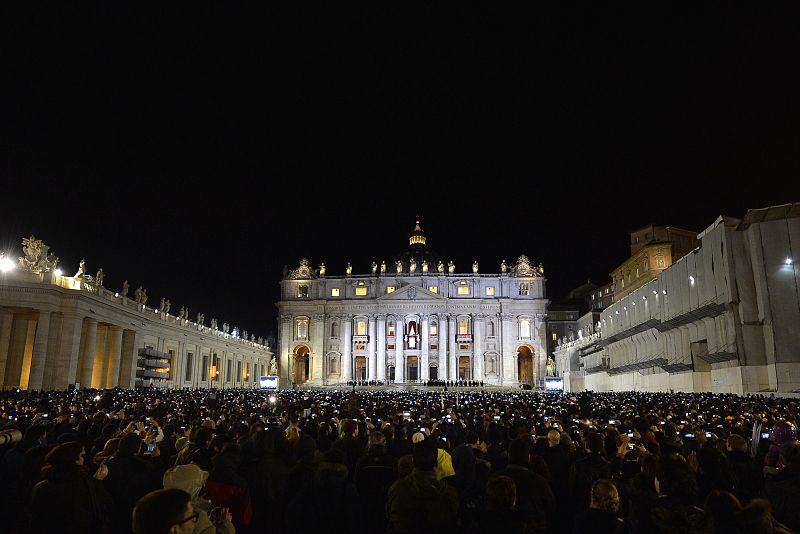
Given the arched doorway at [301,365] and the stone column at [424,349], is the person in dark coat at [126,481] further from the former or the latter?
the arched doorway at [301,365]

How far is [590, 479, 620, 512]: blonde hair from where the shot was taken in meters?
5.53

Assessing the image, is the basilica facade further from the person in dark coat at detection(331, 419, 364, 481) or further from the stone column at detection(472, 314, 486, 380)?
the person in dark coat at detection(331, 419, 364, 481)

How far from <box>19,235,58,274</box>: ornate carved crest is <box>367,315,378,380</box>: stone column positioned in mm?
64250

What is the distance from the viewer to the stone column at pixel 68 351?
39406mm

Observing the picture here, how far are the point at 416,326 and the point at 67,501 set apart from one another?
96.4m

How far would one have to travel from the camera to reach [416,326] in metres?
101

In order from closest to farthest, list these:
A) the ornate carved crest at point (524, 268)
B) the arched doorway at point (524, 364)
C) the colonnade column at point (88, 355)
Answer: the colonnade column at point (88, 355), the ornate carved crest at point (524, 268), the arched doorway at point (524, 364)

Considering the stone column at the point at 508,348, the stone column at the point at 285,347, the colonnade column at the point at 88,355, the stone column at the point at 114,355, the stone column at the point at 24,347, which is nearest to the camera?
the stone column at the point at 24,347

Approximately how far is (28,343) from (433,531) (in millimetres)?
47759

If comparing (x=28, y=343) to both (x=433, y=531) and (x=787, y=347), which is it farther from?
(x=787, y=347)

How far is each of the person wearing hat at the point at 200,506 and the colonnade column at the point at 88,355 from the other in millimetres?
43299

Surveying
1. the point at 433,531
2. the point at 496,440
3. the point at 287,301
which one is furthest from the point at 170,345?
the point at 433,531

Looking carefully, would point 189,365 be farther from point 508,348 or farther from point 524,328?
point 524,328

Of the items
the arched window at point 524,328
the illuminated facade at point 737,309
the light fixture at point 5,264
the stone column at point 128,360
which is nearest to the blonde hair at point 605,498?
the illuminated facade at point 737,309
